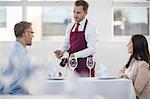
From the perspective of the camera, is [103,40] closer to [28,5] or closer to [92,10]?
[92,10]

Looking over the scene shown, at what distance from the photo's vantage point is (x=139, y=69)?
2143mm

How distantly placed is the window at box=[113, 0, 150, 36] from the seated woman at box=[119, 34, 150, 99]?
148 cm

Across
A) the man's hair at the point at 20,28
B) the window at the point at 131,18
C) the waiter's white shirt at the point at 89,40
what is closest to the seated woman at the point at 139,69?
the waiter's white shirt at the point at 89,40

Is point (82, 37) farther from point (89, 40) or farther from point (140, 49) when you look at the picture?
point (140, 49)

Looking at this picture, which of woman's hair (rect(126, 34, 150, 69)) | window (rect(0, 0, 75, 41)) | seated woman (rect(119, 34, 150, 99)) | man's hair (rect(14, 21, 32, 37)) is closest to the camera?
man's hair (rect(14, 21, 32, 37))

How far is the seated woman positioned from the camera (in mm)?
2127

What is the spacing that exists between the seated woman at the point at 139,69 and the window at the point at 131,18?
148 cm

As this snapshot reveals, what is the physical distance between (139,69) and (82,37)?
1.71 ft

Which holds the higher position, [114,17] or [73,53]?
[114,17]

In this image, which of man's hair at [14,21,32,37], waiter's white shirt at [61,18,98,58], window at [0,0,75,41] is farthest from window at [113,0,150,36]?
man's hair at [14,21,32,37]

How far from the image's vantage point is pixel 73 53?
2.33m

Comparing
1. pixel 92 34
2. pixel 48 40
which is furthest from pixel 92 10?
pixel 92 34

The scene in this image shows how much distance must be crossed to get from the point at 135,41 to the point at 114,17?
4.91 ft

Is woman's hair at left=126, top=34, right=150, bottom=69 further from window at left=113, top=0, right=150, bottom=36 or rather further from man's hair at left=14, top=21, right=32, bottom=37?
window at left=113, top=0, right=150, bottom=36
